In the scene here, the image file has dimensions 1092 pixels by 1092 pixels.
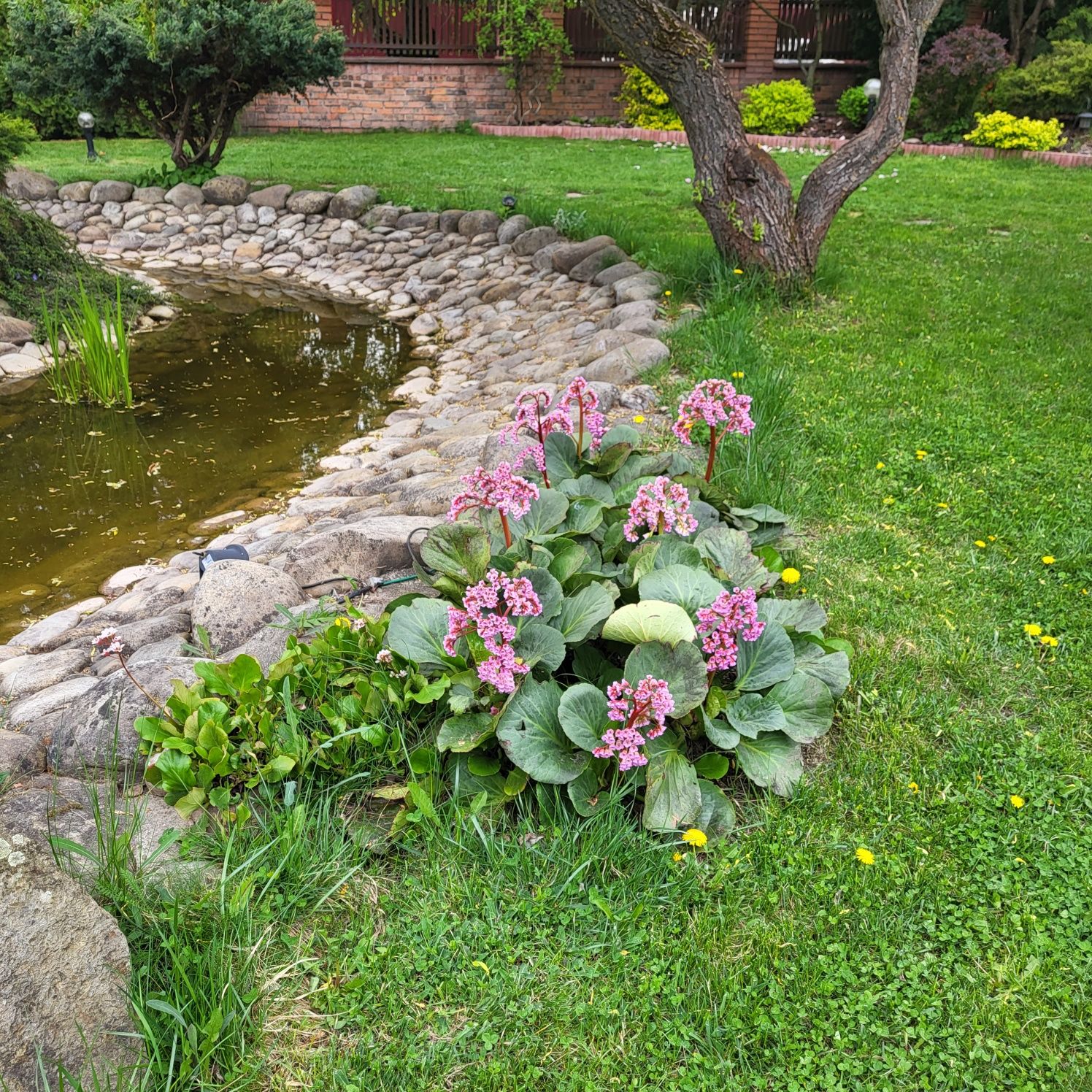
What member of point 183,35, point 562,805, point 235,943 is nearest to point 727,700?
point 562,805

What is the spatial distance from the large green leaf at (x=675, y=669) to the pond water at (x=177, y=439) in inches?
110

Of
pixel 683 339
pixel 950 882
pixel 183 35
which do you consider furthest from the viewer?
pixel 183 35

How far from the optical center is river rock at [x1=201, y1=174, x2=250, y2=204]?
10445 millimetres

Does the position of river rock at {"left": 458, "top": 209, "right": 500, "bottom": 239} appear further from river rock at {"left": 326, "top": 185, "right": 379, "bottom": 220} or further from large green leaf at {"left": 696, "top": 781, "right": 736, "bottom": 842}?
large green leaf at {"left": 696, "top": 781, "right": 736, "bottom": 842}

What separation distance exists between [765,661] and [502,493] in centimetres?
80

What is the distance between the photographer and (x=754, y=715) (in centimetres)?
225

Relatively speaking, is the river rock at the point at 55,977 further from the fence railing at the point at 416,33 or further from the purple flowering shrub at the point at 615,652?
the fence railing at the point at 416,33

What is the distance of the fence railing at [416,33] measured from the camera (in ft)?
53.3

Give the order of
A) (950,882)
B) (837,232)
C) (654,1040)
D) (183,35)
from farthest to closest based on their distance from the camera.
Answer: (183,35) < (837,232) < (950,882) < (654,1040)

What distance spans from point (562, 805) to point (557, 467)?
122 centimetres

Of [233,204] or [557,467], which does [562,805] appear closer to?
[557,467]

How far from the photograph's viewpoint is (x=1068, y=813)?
220 cm

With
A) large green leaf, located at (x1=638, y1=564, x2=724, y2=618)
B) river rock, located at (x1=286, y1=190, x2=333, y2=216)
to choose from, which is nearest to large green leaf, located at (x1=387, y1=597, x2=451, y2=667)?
large green leaf, located at (x1=638, y1=564, x2=724, y2=618)

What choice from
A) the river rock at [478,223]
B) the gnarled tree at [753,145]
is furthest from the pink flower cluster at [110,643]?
the river rock at [478,223]
